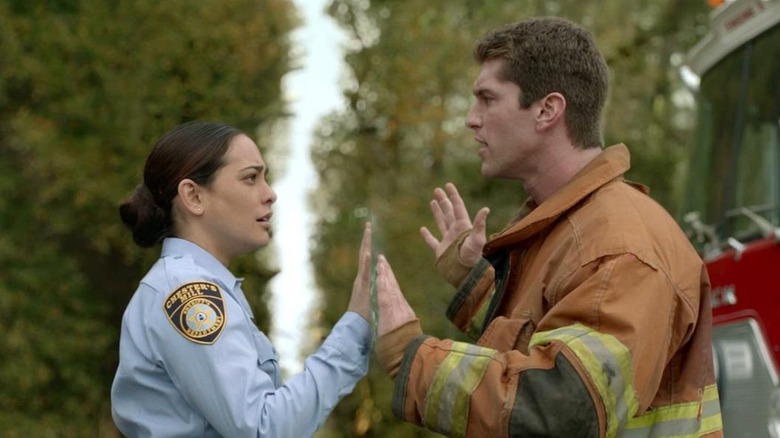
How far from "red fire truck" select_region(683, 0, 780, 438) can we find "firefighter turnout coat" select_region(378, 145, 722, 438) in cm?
287

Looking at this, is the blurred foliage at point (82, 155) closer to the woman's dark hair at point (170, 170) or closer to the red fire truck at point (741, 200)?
the red fire truck at point (741, 200)

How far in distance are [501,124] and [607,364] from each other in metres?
0.83

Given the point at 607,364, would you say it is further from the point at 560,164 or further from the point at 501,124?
the point at 501,124

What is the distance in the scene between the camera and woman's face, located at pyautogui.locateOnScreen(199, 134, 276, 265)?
11.9 feet

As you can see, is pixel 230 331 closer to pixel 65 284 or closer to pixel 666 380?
pixel 666 380

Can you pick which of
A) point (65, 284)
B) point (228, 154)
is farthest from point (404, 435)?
point (228, 154)

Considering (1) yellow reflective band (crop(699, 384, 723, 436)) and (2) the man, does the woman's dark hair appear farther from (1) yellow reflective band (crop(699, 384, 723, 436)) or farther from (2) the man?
(1) yellow reflective band (crop(699, 384, 723, 436))

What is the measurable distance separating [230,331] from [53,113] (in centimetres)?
1019

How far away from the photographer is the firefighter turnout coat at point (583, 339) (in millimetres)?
3104

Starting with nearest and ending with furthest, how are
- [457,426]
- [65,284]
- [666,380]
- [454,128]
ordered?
[457,426], [666,380], [65,284], [454,128]

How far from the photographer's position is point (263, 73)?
1388cm

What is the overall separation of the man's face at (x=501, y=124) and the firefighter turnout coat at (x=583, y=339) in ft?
0.64

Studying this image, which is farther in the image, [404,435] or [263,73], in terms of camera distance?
[404,435]

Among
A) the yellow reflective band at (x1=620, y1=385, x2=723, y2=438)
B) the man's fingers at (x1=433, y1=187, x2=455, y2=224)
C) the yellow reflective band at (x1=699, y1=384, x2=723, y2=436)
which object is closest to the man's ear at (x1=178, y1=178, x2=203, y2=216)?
the man's fingers at (x1=433, y1=187, x2=455, y2=224)
